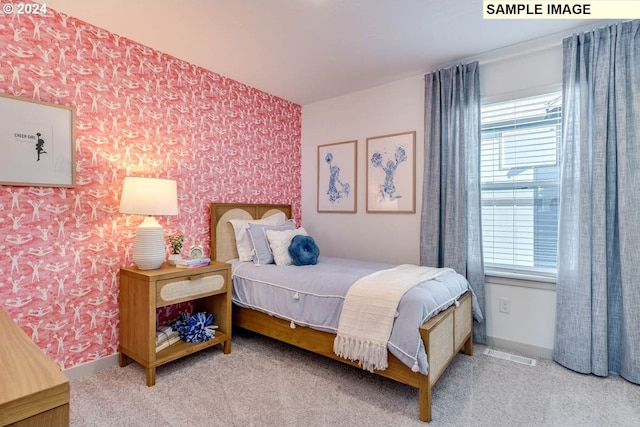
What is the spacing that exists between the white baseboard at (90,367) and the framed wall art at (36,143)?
123 cm

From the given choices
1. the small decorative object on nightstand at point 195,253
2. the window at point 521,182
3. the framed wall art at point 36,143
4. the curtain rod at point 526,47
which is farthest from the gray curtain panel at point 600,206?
the framed wall art at point 36,143

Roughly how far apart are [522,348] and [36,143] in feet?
12.4

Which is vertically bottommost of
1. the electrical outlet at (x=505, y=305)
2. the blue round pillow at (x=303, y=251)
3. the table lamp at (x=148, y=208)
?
the electrical outlet at (x=505, y=305)

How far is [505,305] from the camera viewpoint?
8.84 ft

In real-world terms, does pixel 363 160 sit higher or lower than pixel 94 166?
higher

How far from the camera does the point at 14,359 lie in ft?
2.74

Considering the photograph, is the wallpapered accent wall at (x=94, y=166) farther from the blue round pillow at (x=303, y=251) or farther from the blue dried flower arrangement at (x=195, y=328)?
the blue round pillow at (x=303, y=251)

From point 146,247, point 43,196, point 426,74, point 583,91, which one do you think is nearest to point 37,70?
point 43,196

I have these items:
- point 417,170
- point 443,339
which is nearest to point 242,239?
point 417,170

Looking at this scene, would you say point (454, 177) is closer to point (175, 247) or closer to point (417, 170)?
point (417, 170)

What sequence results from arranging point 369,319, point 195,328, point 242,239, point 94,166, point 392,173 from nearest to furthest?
point 369,319 → point 94,166 → point 195,328 → point 242,239 → point 392,173

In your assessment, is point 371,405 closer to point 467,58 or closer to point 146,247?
point 146,247

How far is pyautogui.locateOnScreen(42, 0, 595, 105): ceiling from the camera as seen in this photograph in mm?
2086

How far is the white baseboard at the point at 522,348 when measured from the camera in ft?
8.26
